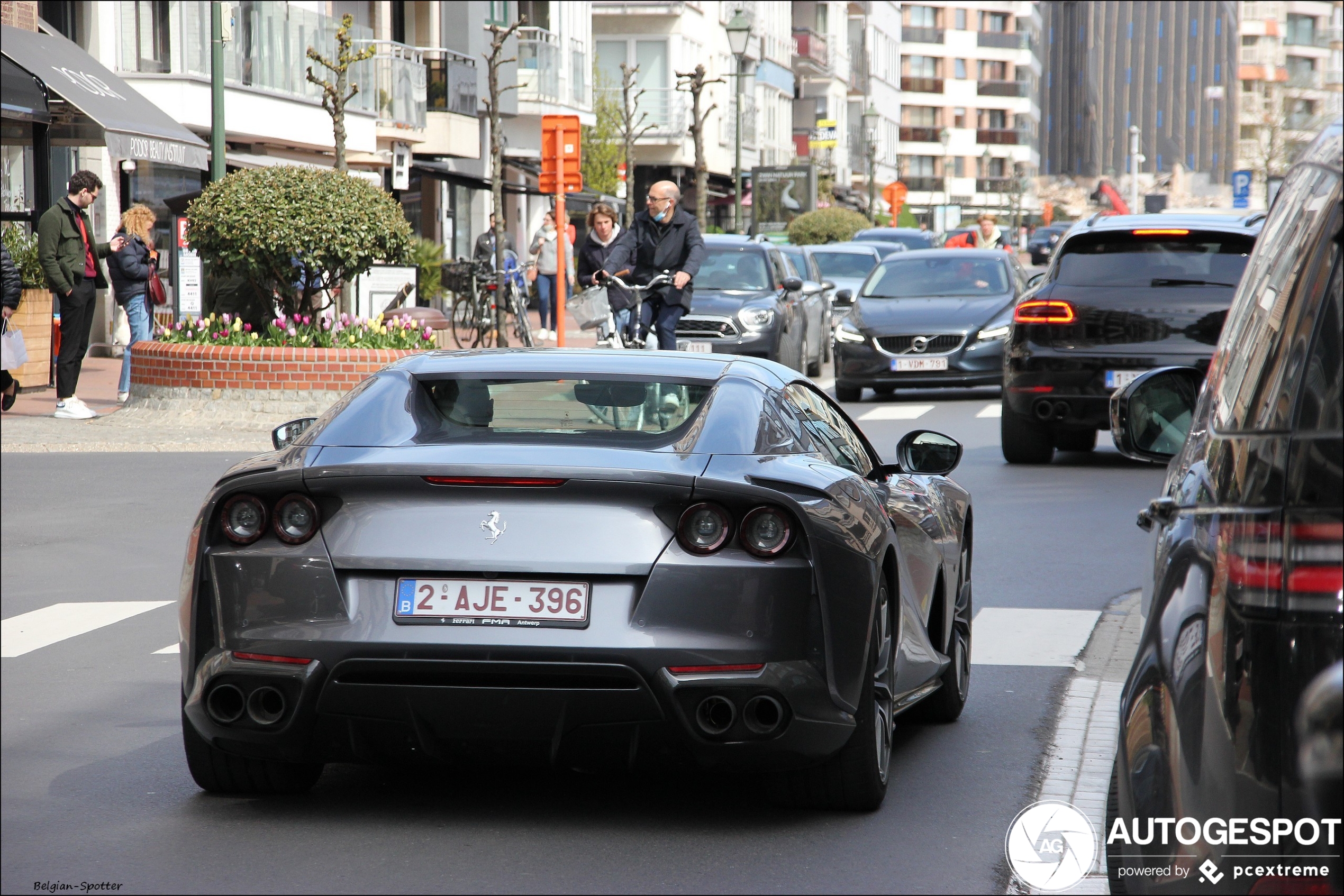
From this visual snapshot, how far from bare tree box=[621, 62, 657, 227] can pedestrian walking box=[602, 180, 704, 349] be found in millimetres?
30156

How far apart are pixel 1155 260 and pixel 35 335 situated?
38.5 feet

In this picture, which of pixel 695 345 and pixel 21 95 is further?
pixel 21 95

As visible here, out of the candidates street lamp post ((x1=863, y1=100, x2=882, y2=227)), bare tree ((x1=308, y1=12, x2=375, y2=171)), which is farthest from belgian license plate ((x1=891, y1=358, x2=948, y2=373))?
street lamp post ((x1=863, y1=100, x2=882, y2=227))

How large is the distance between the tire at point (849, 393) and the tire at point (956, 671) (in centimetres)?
1453

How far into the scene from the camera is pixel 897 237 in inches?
1737

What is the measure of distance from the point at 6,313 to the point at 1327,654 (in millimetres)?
15323

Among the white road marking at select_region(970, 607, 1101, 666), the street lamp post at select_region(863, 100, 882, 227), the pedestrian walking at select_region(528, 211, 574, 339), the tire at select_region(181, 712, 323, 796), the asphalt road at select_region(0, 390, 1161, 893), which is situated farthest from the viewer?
the street lamp post at select_region(863, 100, 882, 227)

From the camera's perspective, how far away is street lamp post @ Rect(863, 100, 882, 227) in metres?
75.0

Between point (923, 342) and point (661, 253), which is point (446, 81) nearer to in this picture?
point (923, 342)

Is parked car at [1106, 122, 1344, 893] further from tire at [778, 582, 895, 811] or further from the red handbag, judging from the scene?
the red handbag

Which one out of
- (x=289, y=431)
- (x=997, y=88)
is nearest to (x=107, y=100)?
(x=289, y=431)

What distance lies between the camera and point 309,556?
188 inches

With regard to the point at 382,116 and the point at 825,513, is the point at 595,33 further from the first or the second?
the point at 825,513

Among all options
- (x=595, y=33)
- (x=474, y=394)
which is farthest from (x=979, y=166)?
(x=474, y=394)
